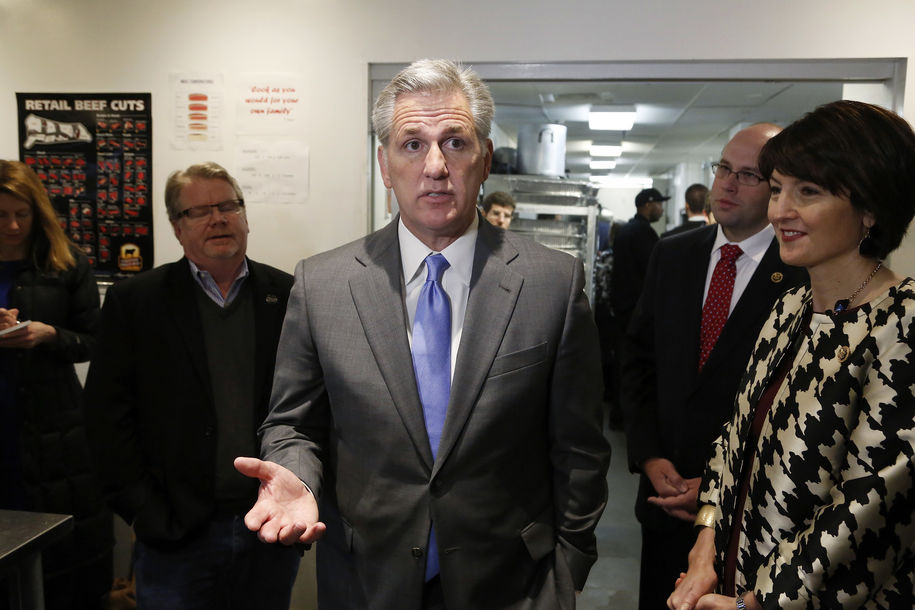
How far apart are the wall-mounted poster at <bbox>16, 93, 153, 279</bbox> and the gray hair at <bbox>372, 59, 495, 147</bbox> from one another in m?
1.85

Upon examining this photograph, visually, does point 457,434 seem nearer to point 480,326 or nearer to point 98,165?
point 480,326

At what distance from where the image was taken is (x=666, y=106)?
5953 millimetres

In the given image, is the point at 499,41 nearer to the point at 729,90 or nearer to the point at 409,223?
the point at 409,223

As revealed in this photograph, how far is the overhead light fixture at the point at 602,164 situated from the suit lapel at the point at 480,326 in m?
9.59

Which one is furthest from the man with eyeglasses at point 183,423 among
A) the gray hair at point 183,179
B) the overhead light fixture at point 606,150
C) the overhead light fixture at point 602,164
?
the overhead light fixture at point 602,164

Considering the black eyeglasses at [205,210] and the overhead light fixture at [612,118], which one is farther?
the overhead light fixture at [612,118]

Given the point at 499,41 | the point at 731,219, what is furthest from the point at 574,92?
the point at 731,219

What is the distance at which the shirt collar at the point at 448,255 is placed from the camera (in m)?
1.38

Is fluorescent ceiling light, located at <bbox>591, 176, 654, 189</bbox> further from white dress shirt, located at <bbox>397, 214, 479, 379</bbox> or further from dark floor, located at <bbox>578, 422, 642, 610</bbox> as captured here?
white dress shirt, located at <bbox>397, 214, 479, 379</bbox>

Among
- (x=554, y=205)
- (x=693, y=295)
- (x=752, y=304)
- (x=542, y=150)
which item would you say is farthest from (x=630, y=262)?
(x=752, y=304)

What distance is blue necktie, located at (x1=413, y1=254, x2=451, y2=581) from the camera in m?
1.30

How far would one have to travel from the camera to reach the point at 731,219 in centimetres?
183

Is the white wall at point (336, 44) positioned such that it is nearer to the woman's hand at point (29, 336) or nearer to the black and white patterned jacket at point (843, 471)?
the woman's hand at point (29, 336)

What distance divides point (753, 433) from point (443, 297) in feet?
2.18
